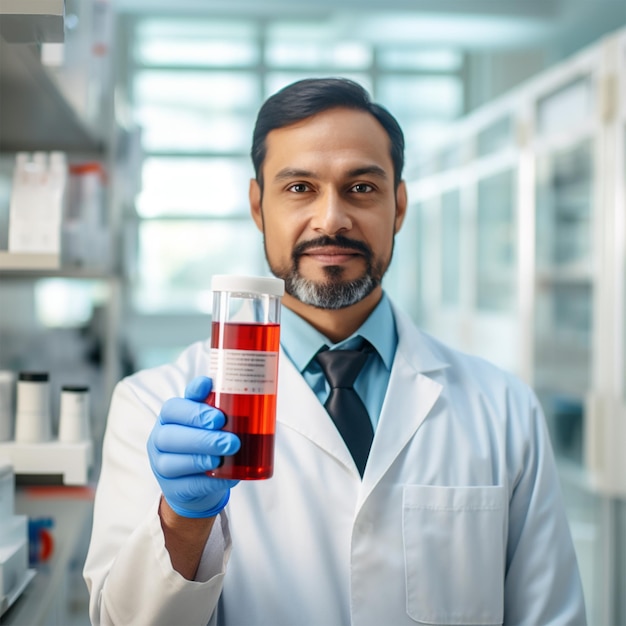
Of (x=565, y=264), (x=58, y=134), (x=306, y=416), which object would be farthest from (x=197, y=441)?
(x=565, y=264)

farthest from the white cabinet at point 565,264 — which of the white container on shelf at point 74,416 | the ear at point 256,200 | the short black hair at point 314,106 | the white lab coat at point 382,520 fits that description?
the white container on shelf at point 74,416

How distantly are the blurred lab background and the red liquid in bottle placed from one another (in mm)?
540

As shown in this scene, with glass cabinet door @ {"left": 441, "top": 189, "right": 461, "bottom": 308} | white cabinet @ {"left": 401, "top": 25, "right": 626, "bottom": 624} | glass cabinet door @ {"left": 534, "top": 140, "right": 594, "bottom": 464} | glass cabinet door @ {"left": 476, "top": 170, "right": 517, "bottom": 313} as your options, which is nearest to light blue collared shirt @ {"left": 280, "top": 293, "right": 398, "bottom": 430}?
white cabinet @ {"left": 401, "top": 25, "right": 626, "bottom": 624}

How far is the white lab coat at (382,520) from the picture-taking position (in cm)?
114

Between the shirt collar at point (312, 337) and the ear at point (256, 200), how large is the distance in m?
0.17

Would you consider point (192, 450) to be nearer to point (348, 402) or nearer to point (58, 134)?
point (348, 402)

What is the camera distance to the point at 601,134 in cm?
271

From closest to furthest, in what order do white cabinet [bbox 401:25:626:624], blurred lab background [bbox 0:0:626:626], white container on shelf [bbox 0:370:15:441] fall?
white container on shelf [bbox 0:370:15:441], blurred lab background [bbox 0:0:626:626], white cabinet [bbox 401:25:626:624]

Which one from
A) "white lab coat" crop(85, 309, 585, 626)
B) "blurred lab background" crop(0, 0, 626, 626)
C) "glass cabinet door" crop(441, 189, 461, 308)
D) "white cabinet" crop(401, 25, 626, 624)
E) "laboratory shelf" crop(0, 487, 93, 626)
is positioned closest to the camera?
"white lab coat" crop(85, 309, 585, 626)

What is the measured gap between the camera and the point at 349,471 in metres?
1.19

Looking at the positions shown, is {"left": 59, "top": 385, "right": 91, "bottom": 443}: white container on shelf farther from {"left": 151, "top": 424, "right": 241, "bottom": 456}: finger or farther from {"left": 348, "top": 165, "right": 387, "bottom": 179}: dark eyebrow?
{"left": 348, "top": 165, "right": 387, "bottom": 179}: dark eyebrow

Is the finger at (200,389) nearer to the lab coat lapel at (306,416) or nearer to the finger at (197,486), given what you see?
the finger at (197,486)

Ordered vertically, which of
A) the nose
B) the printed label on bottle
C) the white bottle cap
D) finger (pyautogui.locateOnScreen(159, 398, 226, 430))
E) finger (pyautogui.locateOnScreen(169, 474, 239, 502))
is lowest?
finger (pyautogui.locateOnScreen(169, 474, 239, 502))

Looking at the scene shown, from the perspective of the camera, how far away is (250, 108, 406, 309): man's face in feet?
3.90
